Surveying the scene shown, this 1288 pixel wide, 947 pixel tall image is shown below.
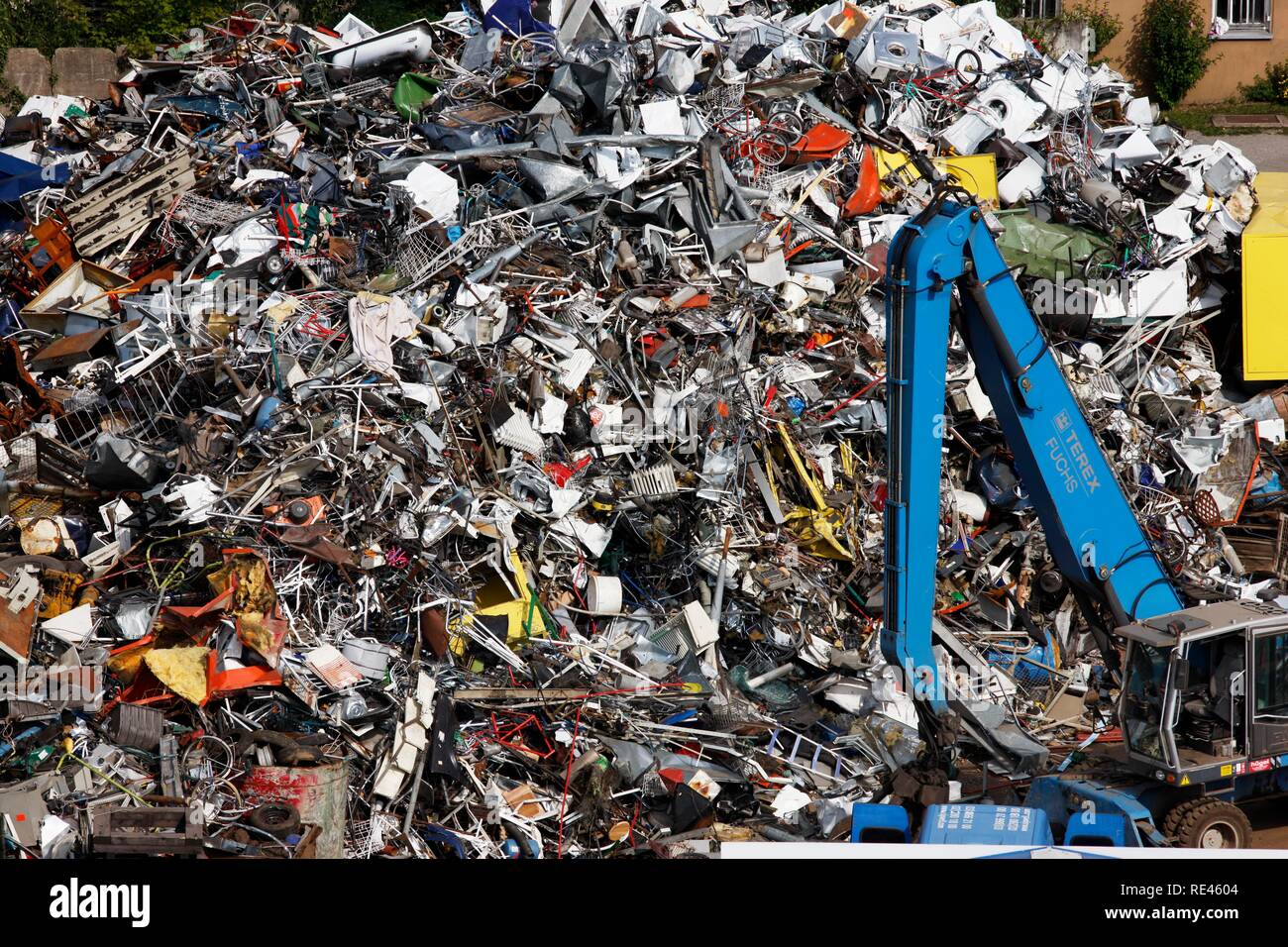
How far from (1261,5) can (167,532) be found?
17082mm

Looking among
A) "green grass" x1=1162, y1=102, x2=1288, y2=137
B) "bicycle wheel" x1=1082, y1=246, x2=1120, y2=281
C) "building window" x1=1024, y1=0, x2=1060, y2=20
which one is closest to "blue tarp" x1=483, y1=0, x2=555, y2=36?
"bicycle wheel" x1=1082, y1=246, x2=1120, y2=281

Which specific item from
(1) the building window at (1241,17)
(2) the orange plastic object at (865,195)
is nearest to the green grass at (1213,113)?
(1) the building window at (1241,17)

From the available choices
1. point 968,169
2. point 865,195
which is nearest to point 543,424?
point 865,195

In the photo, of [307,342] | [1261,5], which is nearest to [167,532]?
[307,342]

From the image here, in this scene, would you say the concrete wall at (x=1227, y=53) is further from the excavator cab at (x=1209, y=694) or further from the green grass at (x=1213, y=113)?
the excavator cab at (x=1209, y=694)

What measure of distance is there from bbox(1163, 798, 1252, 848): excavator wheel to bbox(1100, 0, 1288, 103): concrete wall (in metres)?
14.1

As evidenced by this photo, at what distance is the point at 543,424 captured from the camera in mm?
9656

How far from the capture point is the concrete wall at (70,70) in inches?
631

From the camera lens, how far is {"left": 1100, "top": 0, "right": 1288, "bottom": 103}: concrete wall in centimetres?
1794

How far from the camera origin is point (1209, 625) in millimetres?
7039

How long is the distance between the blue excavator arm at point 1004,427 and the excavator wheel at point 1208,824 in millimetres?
1142

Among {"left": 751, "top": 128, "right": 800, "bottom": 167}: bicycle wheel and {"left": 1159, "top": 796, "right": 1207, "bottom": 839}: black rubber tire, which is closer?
{"left": 1159, "top": 796, "right": 1207, "bottom": 839}: black rubber tire

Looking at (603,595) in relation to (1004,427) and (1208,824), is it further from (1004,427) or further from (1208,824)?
(1208,824)

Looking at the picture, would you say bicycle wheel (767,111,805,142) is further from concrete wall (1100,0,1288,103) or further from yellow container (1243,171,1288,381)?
concrete wall (1100,0,1288,103)
